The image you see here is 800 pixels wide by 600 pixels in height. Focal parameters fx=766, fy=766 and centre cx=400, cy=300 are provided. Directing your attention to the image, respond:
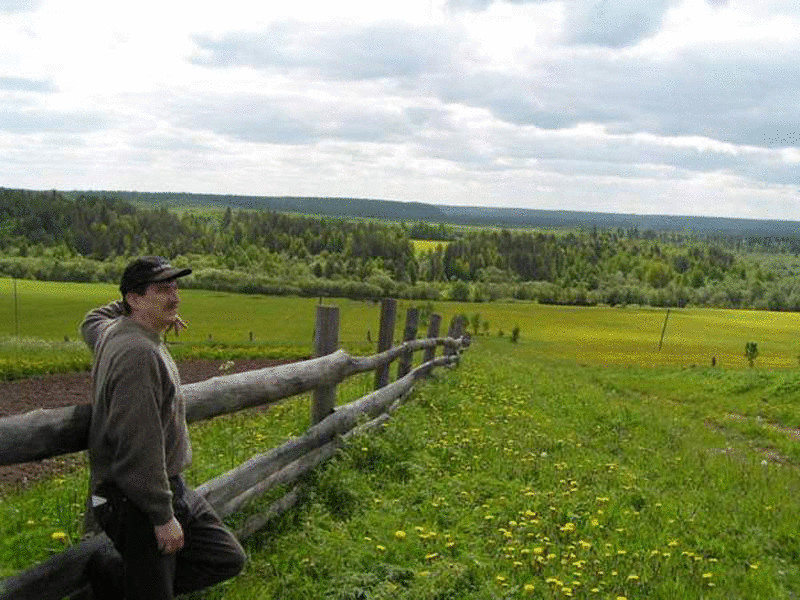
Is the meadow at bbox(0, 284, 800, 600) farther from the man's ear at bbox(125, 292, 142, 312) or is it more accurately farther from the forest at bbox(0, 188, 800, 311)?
the forest at bbox(0, 188, 800, 311)

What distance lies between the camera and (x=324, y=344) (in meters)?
7.37

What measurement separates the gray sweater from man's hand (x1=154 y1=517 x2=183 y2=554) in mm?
34

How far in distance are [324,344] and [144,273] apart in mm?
3685

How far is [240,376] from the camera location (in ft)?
17.7

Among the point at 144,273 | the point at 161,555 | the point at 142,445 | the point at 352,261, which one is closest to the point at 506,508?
the point at 161,555

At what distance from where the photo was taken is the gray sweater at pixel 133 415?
3471mm

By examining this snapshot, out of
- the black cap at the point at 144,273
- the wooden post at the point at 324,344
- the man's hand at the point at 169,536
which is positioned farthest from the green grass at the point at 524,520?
the black cap at the point at 144,273

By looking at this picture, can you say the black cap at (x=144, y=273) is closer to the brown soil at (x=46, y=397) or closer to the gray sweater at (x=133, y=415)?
the gray sweater at (x=133, y=415)

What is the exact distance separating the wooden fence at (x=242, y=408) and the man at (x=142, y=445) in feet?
0.55

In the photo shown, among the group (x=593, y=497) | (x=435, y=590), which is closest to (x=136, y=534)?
(x=435, y=590)

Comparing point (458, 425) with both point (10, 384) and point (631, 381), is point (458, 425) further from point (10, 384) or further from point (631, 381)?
point (631, 381)

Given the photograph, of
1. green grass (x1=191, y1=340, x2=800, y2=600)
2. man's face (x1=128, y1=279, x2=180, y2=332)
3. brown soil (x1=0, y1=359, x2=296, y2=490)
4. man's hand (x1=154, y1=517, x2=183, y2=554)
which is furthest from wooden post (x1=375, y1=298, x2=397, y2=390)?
man's hand (x1=154, y1=517, x2=183, y2=554)

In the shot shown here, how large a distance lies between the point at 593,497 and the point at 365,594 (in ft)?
11.6

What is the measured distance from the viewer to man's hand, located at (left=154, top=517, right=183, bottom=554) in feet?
11.8
